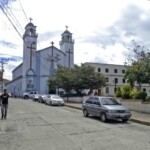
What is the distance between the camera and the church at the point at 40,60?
74.0 meters

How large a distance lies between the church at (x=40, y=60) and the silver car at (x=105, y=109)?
52.9 m

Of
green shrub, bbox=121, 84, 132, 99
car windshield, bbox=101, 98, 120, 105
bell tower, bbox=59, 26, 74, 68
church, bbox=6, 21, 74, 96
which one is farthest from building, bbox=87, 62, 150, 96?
car windshield, bbox=101, 98, 120, 105

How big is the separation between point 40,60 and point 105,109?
5860cm

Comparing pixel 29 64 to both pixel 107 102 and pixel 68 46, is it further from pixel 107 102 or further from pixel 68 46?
pixel 107 102

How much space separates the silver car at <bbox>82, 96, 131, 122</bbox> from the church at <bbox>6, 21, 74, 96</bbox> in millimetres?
52885

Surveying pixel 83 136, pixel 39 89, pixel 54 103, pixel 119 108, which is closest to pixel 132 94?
pixel 119 108

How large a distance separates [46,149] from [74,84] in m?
35.3

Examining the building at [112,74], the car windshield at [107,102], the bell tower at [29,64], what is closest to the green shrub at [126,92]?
the car windshield at [107,102]

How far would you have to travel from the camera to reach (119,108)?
18.5 metres

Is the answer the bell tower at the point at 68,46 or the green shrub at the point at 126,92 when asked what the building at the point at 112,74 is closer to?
the bell tower at the point at 68,46

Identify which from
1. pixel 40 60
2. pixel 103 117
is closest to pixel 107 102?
pixel 103 117

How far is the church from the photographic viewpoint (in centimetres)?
7400

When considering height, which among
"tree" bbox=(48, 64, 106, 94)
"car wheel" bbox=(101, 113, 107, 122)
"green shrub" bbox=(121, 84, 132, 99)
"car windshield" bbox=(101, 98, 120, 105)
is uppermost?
"tree" bbox=(48, 64, 106, 94)

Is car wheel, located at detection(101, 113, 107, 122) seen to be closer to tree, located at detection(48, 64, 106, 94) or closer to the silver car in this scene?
the silver car
